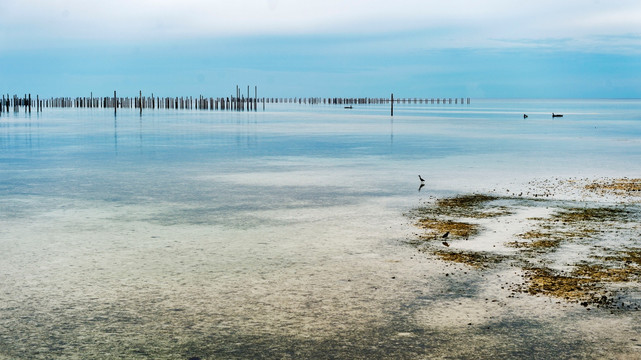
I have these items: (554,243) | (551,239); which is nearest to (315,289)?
(554,243)

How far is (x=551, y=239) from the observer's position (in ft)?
33.3

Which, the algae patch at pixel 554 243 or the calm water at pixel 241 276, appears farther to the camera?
the algae patch at pixel 554 243

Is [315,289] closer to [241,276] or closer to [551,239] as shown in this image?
[241,276]

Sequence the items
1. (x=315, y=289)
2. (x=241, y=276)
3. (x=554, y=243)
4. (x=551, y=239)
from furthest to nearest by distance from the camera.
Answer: (x=551, y=239) → (x=554, y=243) → (x=241, y=276) → (x=315, y=289)

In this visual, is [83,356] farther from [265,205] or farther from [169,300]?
[265,205]

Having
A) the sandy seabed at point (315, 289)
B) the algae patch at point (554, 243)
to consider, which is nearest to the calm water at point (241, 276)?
the sandy seabed at point (315, 289)

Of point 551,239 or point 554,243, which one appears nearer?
point 554,243

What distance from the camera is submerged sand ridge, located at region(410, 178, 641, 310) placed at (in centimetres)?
759

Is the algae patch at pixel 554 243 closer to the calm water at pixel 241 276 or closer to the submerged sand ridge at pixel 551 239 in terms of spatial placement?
the submerged sand ridge at pixel 551 239

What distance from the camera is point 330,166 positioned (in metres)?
21.8

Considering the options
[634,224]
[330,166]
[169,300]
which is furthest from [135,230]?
[330,166]

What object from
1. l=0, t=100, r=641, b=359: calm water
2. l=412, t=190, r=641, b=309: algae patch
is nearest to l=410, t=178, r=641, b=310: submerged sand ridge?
l=412, t=190, r=641, b=309: algae patch

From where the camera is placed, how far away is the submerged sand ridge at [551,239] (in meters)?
7.59

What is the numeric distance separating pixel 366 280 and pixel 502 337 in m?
2.15
